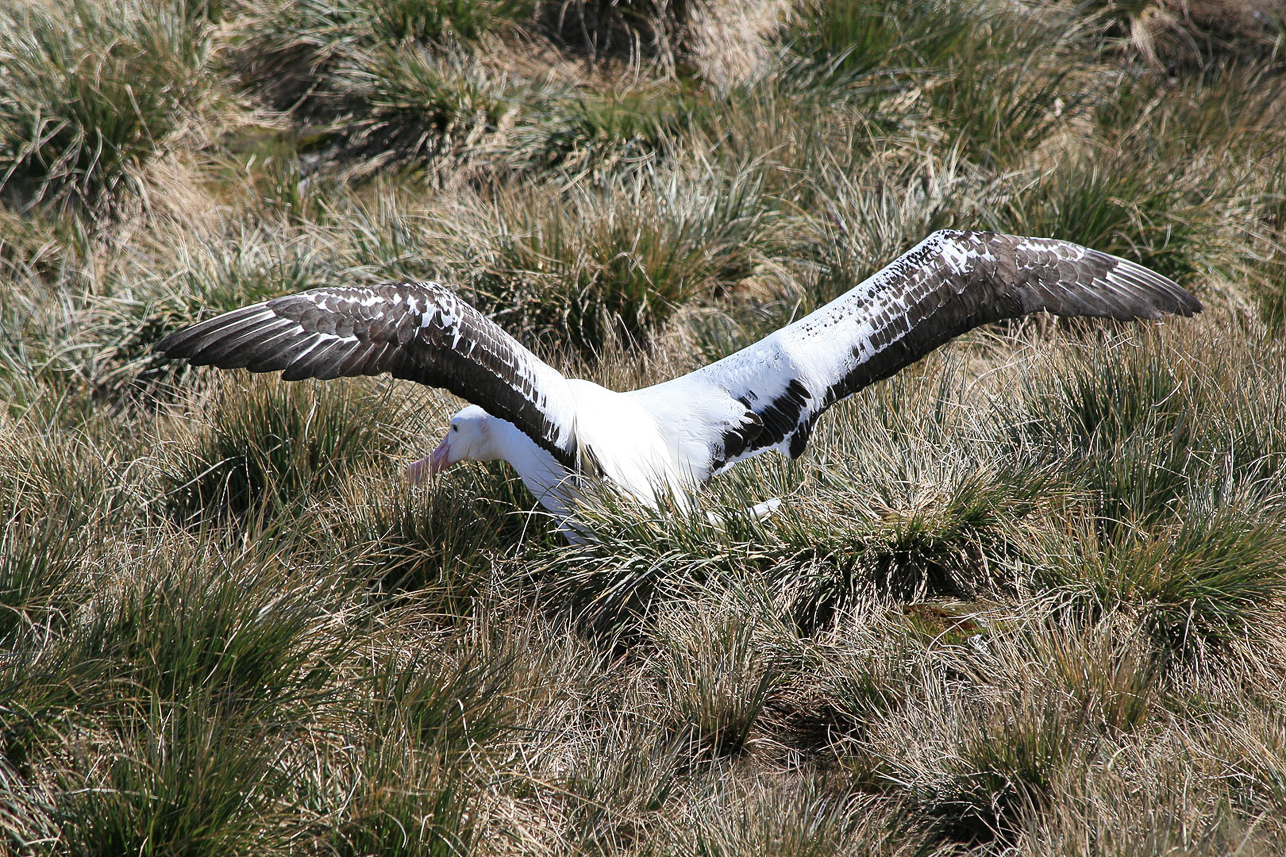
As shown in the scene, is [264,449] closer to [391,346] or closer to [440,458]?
[440,458]

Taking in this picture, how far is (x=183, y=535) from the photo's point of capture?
12.0 ft

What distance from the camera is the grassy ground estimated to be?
312 cm

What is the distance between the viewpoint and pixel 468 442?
4465 millimetres

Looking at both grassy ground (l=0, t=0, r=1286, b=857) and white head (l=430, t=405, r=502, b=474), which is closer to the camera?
grassy ground (l=0, t=0, r=1286, b=857)

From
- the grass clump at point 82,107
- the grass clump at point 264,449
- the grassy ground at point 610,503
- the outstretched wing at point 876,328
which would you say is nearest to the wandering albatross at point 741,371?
the outstretched wing at point 876,328

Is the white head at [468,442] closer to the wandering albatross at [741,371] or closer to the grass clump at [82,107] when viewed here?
the wandering albatross at [741,371]

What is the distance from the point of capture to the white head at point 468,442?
4.45m

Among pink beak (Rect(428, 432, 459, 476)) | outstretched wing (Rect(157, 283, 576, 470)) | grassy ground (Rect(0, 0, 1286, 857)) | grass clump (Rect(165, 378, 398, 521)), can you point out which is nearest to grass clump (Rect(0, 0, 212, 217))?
grassy ground (Rect(0, 0, 1286, 857))

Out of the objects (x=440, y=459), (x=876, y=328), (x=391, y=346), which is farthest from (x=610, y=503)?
(x=876, y=328)

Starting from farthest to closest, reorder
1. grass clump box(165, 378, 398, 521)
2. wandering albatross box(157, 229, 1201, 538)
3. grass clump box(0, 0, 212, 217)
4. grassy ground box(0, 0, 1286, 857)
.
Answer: grass clump box(0, 0, 212, 217) < grass clump box(165, 378, 398, 521) < wandering albatross box(157, 229, 1201, 538) < grassy ground box(0, 0, 1286, 857)

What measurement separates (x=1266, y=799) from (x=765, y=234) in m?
4.31

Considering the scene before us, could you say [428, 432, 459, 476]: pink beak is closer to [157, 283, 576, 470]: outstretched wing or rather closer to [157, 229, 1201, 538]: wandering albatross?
[157, 229, 1201, 538]: wandering albatross

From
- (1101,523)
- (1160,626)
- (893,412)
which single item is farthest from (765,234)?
(1160,626)

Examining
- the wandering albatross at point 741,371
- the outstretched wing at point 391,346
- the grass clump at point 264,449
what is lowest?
the grass clump at point 264,449
